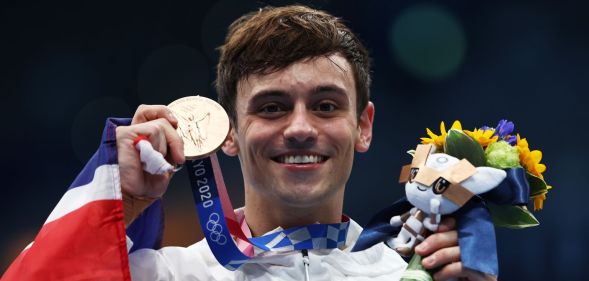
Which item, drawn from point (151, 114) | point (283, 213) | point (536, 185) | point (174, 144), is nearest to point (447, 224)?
point (536, 185)

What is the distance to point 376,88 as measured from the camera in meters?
4.87

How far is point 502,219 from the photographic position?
1.81m

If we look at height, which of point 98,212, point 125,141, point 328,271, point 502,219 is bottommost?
point 328,271

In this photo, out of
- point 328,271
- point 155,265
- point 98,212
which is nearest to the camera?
point 98,212

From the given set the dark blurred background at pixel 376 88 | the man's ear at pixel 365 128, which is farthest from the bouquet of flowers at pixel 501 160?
the dark blurred background at pixel 376 88

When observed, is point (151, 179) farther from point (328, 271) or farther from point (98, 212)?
point (328, 271)

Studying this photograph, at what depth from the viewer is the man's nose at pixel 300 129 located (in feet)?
6.57

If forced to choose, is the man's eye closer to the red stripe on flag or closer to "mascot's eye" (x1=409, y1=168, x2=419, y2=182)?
"mascot's eye" (x1=409, y1=168, x2=419, y2=182)

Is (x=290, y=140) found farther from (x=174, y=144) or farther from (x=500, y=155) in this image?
(x=500, y=155)

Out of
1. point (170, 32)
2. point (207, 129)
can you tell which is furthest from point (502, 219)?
point (170, 32)

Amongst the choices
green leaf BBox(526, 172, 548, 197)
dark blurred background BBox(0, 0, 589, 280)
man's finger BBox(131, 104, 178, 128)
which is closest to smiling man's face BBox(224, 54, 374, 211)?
man's finger BBox(131, 104, 178, 128)

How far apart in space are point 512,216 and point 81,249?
1104 mm

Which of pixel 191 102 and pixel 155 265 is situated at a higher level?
pixel 191 102

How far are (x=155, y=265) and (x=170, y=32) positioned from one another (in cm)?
319
